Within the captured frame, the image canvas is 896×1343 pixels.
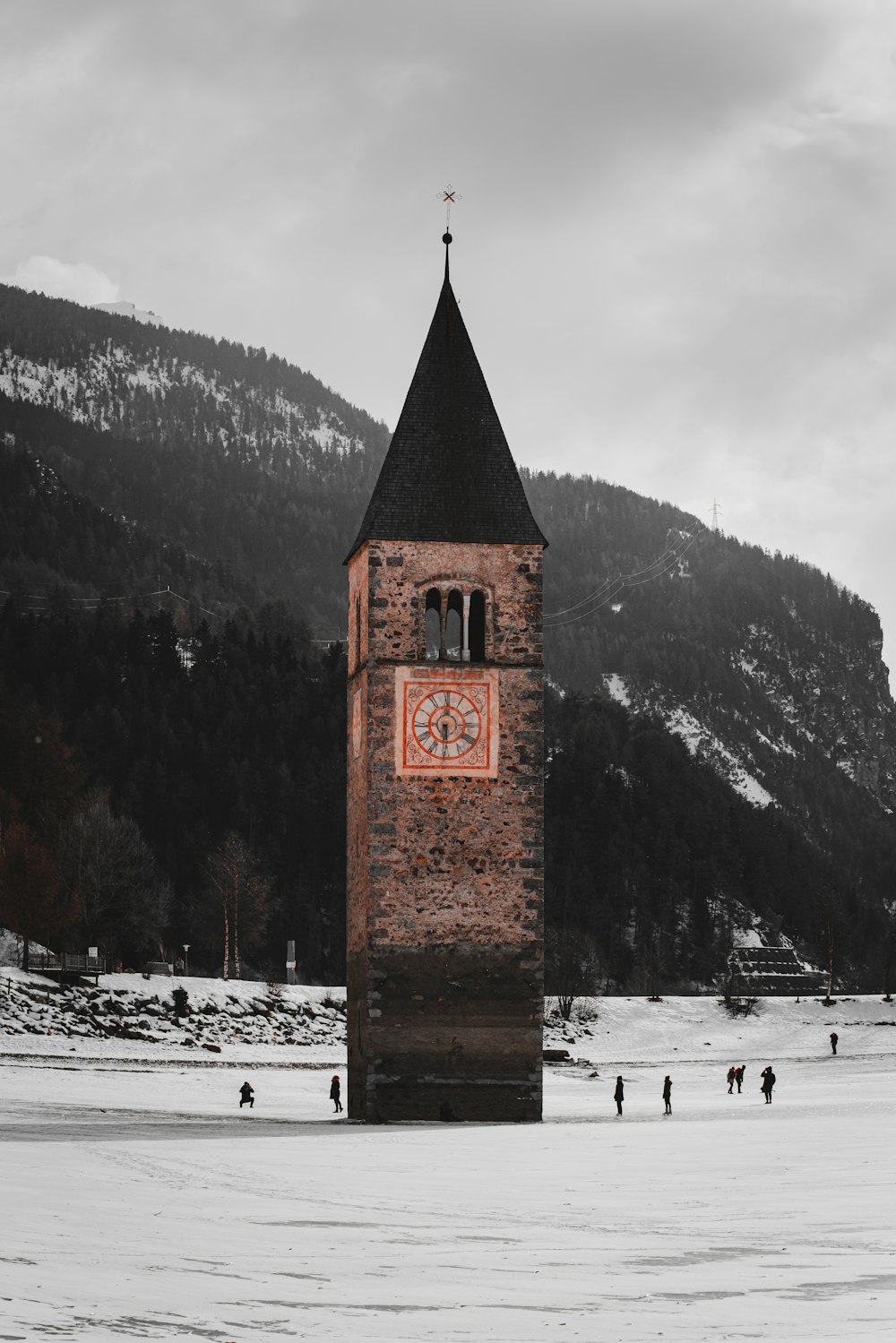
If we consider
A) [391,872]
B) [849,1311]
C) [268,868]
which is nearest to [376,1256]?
[849,1311]

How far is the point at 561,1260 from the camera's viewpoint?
19062 millimetres

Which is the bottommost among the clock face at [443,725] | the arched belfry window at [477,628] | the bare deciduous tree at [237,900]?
the bare deciduous tree at [237,900]

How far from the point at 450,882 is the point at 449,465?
932cm

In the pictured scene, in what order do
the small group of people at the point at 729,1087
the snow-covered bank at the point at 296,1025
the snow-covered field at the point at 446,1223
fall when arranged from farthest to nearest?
1. the snow-covered bank at the point at 296,1025
2. the small group of people at the point at 729,1087
3. the snow-covered field at the point at 446,1223

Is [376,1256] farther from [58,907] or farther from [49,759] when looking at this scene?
[49,759]

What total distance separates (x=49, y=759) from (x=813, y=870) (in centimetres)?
8884

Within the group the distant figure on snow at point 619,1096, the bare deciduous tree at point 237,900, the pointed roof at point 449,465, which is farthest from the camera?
the bare deciduous tree at point 237,900

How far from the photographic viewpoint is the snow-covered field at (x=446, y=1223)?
49.7 ft

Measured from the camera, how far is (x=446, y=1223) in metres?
22.5

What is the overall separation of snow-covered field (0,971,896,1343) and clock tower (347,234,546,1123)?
181 centimetres

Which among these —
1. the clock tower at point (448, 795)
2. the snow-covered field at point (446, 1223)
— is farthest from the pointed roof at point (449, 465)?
the snow-covered field at point (446, 1223)

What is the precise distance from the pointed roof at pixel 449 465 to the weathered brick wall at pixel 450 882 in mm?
463

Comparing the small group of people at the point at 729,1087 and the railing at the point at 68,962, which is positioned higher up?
the railing at the point at 68,962

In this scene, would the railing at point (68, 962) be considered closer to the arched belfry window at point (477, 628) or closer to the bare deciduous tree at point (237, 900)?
the bare deciduous tree at point (237, 900)
